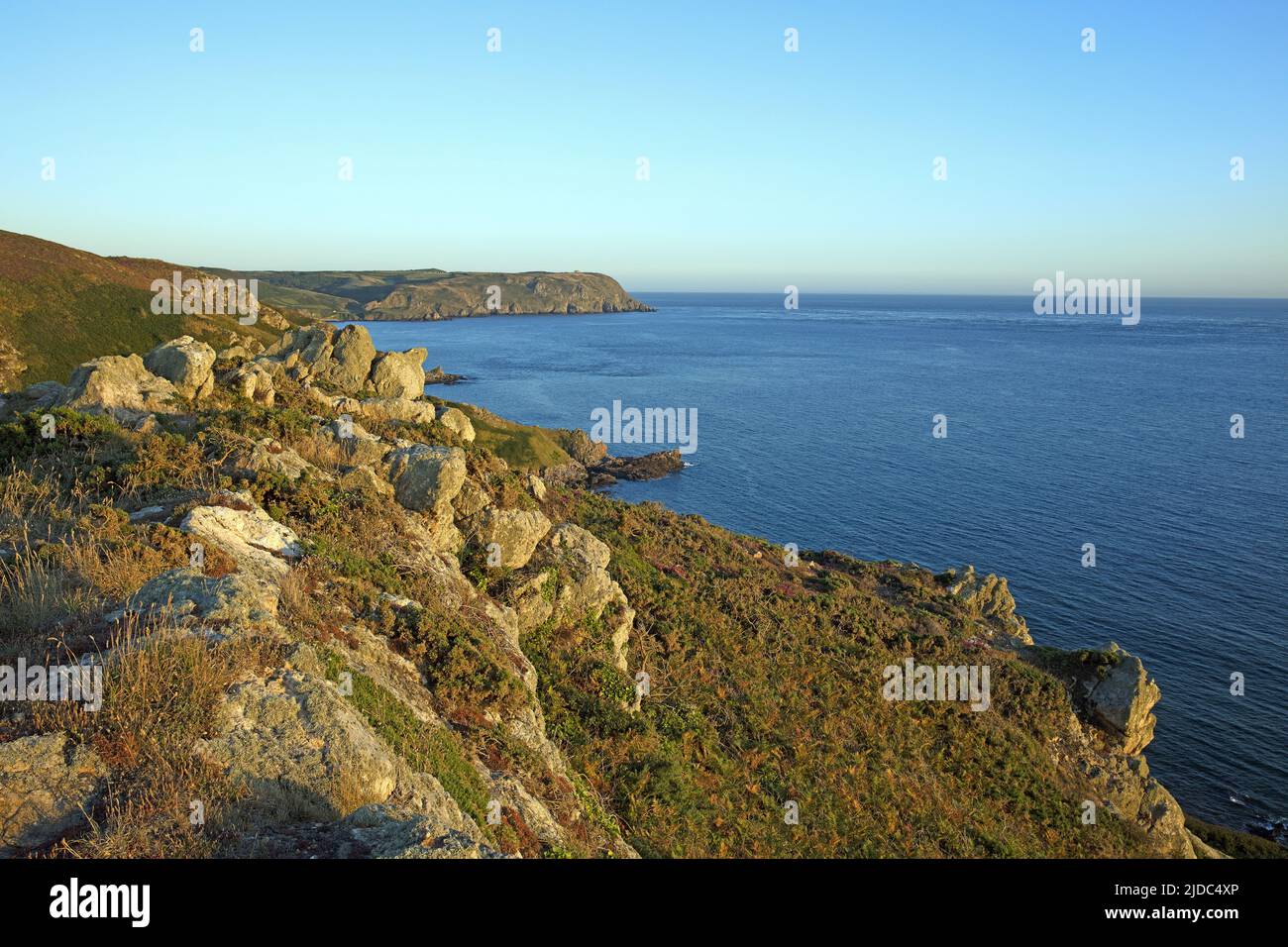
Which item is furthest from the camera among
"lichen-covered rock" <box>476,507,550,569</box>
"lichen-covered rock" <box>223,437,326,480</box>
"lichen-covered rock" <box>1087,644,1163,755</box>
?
"lichen-covered rock" <box>1087,644,1163,755</box>

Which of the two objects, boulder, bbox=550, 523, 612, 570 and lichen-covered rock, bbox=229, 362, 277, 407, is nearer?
boulder, bbox=550, 523, 612, 570

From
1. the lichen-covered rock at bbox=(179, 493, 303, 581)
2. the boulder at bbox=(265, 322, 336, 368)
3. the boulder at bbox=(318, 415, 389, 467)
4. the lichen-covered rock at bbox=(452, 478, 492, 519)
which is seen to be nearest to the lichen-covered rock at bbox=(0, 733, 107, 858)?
the lichen-covered rock at bbox=(179, 493, 303, 581)

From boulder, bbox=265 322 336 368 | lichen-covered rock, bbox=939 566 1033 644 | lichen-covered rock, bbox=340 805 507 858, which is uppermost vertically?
boulder, bbox=265 322 336 368

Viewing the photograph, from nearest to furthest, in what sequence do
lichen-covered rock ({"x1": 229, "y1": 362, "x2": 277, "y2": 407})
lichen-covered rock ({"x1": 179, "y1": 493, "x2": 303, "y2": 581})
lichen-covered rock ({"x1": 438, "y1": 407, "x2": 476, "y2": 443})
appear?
lichen-covered rock ({"x1": 179, "y1": 493, "x2": 303, "y2": 581})
lichen-covered rock ({"x1": 229, "y1": 362, "x2": 277, "y2": 407})
lichen-covered rock ({"x1": 438, "y1": 407, "x2": 476, "y2": 443})

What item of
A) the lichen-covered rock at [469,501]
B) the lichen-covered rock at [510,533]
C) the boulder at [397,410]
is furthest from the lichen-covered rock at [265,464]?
the boulder at [397,410]

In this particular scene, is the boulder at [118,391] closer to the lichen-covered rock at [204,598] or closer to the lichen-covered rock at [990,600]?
the lichen-covered rock at [204,598]

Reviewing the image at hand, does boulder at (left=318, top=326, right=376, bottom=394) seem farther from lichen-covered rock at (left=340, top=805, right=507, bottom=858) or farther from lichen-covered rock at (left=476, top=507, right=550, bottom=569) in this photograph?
lichen-covered rock at (left=340, top=805, right=507, bottom=858)
